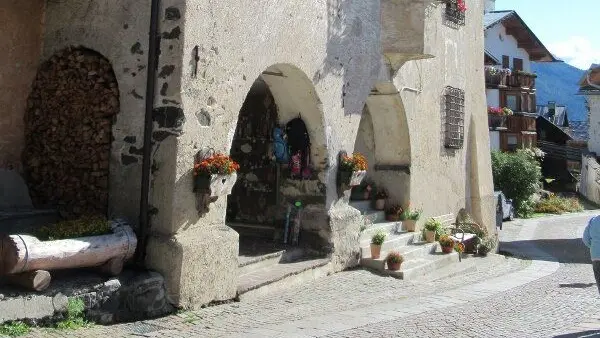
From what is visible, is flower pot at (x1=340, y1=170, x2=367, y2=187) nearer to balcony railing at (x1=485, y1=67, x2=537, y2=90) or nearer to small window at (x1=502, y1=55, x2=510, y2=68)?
balcony railing at (x1=485, y1=67, x2=537, y2=90)

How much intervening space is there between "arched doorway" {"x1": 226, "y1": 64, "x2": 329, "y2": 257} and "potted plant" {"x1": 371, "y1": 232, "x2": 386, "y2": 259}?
3.57ft

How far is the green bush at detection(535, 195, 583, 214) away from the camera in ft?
104

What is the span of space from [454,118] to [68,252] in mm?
11263

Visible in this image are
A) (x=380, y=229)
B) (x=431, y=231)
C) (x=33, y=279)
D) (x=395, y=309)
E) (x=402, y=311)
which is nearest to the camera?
(x=33, y=279)

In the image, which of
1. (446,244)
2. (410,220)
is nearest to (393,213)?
(410,220)

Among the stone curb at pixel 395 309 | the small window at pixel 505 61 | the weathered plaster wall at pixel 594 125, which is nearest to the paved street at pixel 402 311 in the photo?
the stone curb at pixel 395 309

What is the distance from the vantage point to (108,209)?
827 centimetres

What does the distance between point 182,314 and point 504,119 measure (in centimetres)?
2988

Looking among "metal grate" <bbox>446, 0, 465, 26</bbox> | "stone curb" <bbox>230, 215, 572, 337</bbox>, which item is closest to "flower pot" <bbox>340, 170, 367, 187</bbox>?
"stone curb" <bbox>230, 215, 572, 337</bbox>

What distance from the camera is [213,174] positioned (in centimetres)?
805

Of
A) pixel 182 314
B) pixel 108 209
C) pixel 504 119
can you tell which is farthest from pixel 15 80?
pixel 504 119

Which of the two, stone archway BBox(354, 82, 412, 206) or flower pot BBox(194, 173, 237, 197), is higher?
stone archway BBox(354, 82, 412, 206)

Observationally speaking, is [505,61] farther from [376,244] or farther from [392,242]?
[376,244]

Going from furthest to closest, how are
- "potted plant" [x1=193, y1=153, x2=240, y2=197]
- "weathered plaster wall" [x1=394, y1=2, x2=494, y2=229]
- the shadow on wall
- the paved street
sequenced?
"weathered plaster wall" [x1=394, y1=2, x2=494, y2=229]
the shadow on wall
"potted plant" [x1=193, y1=153, x2=240, y2=197]
the paved street
